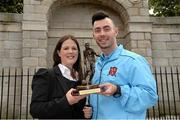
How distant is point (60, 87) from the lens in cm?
279

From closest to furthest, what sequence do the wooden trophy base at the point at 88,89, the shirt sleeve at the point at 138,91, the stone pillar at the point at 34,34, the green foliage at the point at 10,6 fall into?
the wooden trophy base at the point at 88,89, the shirt sleeve at the point at 138,91, the stone pillar at the point at 34,34, the green foliage at the point at 10,6

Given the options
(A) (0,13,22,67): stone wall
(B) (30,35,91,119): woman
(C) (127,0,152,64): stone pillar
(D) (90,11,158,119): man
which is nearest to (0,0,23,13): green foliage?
(A) (0,13,22,67): stone wall

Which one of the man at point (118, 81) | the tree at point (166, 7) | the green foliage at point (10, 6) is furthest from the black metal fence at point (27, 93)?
the tree at point (166, 7)

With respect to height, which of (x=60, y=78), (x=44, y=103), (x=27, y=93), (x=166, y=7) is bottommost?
(x=27, y=93)

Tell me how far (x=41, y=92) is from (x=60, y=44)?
0.63 metres

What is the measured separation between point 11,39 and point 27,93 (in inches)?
88.1

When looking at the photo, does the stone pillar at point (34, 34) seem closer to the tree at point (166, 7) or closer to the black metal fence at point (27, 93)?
the black metal fence at point (27, 93)

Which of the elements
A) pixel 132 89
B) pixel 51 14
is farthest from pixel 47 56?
pixel 132 89

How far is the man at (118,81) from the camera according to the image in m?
2.48

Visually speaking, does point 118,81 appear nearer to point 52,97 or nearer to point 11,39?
point 52,97

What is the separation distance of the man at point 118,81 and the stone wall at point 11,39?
826cm

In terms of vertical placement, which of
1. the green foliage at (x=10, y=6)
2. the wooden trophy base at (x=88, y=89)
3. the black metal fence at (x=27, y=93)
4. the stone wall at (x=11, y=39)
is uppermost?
the green foliage at (x=10, y=6)

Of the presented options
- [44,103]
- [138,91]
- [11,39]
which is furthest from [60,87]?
[11,39]

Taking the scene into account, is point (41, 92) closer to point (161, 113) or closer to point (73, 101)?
point (73, 101)
